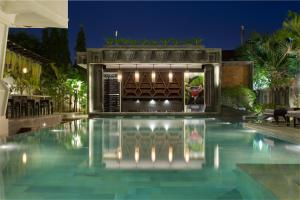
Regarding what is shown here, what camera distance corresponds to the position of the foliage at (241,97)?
19156 mm

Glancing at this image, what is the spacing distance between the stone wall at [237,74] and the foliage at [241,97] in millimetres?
1237

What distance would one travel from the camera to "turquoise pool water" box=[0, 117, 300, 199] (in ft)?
11.9

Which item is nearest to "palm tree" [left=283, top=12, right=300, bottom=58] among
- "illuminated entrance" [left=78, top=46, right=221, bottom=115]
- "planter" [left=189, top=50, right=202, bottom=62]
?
"planter" [left=189, top=50, right=202, bottom=62]

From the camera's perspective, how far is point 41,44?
30125mm

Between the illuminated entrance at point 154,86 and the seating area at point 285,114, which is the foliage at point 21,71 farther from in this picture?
the seating area at point 285,114

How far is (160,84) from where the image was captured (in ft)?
67.6

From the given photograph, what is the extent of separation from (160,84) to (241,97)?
162 inches

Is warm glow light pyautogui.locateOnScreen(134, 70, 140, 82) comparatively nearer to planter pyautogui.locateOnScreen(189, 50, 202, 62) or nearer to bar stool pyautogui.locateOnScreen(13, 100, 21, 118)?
planter pyautogui.locateOnScreen(189, 50, 202, 62)

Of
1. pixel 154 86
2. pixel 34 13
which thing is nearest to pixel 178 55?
pixel 154 86

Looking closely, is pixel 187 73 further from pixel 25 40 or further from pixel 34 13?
pixel 25 40

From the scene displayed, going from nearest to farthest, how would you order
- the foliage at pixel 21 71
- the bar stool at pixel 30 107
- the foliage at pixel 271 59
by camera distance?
the foliage at pixel 21 71 < the bar stool at pixel 30 107 < the foliage at pixel 271 59

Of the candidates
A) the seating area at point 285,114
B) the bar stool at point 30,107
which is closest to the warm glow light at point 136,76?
the bar stool at point 30,107

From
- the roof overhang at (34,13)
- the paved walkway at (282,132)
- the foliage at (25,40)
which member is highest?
the foliage at (25,40)

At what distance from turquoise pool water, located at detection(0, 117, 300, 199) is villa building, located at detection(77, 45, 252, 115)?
38.7 feet
